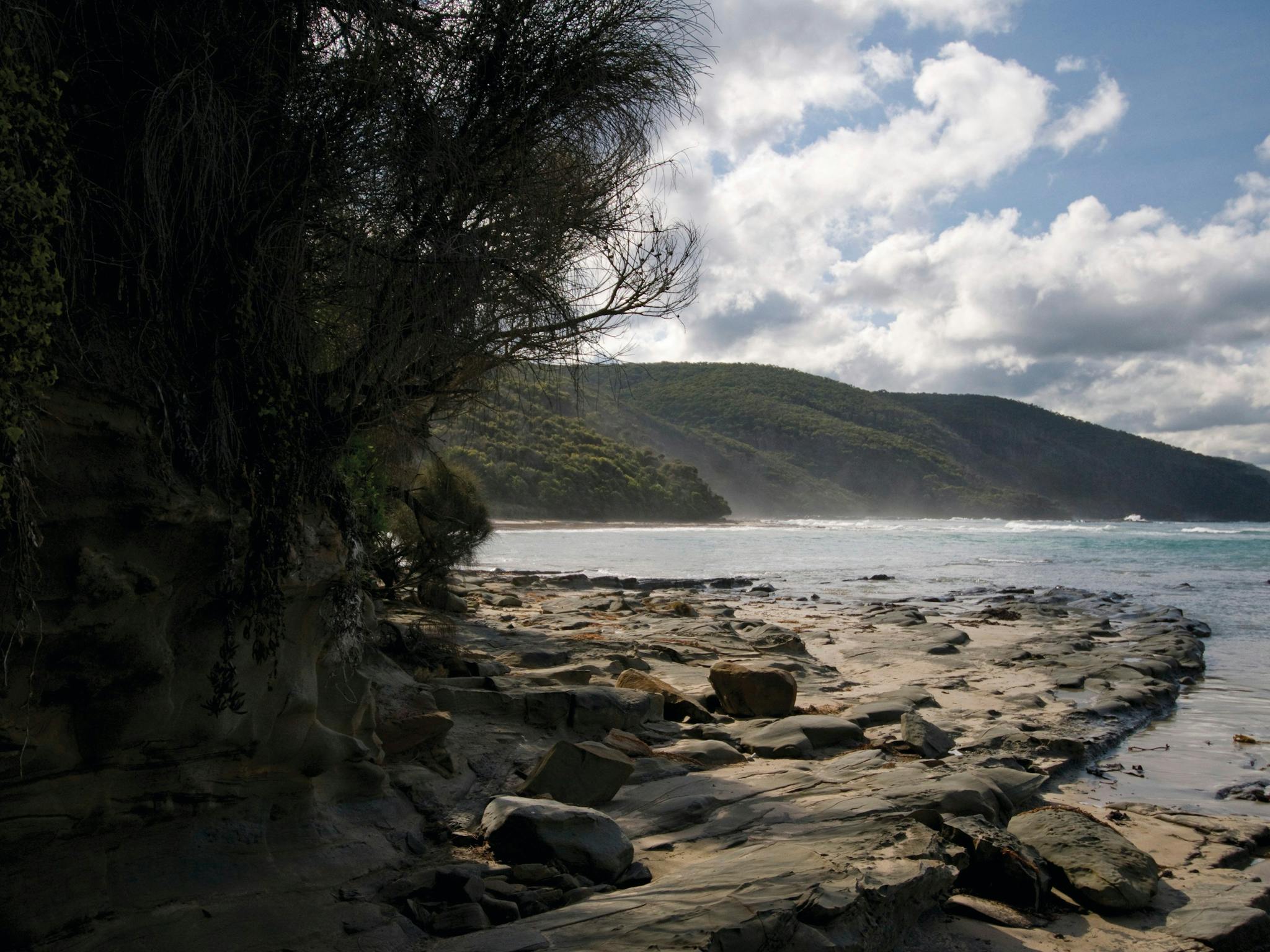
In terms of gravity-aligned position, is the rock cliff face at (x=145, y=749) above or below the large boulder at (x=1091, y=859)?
above

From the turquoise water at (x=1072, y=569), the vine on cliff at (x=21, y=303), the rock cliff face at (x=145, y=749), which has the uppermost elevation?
the vine on cliff at (x=21, y=303)

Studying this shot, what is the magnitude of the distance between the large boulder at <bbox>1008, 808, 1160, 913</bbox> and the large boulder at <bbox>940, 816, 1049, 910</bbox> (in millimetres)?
135

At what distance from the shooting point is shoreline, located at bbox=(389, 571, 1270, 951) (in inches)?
145

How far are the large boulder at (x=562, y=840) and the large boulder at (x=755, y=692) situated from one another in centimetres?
331

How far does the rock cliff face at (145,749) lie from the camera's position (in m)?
3.10

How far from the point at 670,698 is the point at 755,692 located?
0.78m

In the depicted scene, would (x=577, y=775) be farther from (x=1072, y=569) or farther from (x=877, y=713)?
(x=1072, y=569)

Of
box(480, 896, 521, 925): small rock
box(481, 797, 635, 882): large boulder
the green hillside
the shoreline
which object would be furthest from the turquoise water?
box(480, 896, 521, 925): small rock

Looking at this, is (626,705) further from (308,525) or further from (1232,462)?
(1232,462)

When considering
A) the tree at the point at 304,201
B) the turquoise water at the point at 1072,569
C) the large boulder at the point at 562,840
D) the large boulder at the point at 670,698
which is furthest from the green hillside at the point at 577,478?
the large boulder at the point at 562,840

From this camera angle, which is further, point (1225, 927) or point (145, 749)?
point (1225, 927)

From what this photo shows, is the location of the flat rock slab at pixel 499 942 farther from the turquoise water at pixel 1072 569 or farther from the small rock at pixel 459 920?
the turquoise water at pixel 1072 569

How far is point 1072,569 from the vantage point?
96.5 ft

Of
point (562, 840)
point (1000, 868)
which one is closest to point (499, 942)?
point (562, 840)
